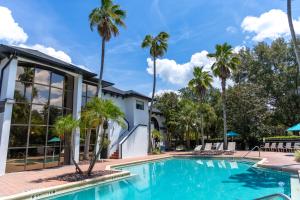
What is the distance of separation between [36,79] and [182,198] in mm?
11458

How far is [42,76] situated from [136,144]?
1264cm

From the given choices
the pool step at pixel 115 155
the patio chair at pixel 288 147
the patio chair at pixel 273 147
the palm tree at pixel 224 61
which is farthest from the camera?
the palm tree at pixel 224 61

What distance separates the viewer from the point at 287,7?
12234 millimetres

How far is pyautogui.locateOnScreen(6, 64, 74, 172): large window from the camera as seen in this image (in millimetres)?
13508

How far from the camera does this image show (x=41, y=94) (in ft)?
49.6

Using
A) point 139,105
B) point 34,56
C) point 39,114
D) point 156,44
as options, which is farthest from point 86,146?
point 156,44

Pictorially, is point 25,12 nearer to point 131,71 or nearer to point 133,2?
point 133,2

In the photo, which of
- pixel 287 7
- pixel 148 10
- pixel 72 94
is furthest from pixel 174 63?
pixel 287 7

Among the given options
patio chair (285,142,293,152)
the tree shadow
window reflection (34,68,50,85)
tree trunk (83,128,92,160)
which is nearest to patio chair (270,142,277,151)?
patio chair (285,142,293,152)

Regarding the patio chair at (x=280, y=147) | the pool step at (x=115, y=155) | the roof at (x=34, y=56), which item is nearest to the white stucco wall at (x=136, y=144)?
the pool step at (x=115, y=155)

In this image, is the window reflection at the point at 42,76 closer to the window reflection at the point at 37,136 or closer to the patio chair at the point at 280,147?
the window reflection at the point at 37,136

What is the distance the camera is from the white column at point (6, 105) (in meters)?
12.4

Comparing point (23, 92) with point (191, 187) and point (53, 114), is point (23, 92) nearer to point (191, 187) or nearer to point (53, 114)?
point (53, 114)

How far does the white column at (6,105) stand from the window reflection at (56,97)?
117 inches
